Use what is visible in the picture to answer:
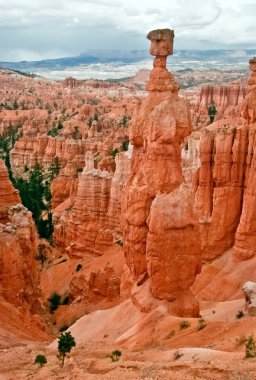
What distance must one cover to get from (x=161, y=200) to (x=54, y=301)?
545 inches

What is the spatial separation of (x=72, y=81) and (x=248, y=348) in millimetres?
173258

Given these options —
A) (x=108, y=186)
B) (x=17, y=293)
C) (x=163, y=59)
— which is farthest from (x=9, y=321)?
(x=108, y=186)

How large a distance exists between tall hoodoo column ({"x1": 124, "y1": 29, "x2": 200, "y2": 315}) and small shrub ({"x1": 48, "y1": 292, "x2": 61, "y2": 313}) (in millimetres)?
9660

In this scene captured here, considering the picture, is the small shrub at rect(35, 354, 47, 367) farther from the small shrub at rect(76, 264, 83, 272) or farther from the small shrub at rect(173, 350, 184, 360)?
the small shrub at rect(76, 264, 83, 272)

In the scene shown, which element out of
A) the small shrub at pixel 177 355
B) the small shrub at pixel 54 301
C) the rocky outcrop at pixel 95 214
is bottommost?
the small shrub at pixel 54 301

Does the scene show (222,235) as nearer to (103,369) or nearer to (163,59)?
(163,59)

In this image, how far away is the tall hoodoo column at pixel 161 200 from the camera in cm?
1739

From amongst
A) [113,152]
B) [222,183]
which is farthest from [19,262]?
[113,152]

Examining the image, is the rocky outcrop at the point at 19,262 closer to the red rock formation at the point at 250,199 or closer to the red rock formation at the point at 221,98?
the red rock formation at the point at 250,199

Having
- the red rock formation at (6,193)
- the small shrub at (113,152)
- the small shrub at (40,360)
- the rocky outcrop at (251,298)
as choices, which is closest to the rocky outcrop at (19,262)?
the red rock formation at (6,193)

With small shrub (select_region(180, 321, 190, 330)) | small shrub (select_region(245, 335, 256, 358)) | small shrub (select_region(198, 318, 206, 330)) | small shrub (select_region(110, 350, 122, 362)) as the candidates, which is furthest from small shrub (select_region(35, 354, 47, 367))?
small shrub (select_region(245, 335, 256, 358))

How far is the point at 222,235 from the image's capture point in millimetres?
27188

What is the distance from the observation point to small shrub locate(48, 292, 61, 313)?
1111 inches

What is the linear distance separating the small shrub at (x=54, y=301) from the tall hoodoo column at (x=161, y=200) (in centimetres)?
966
